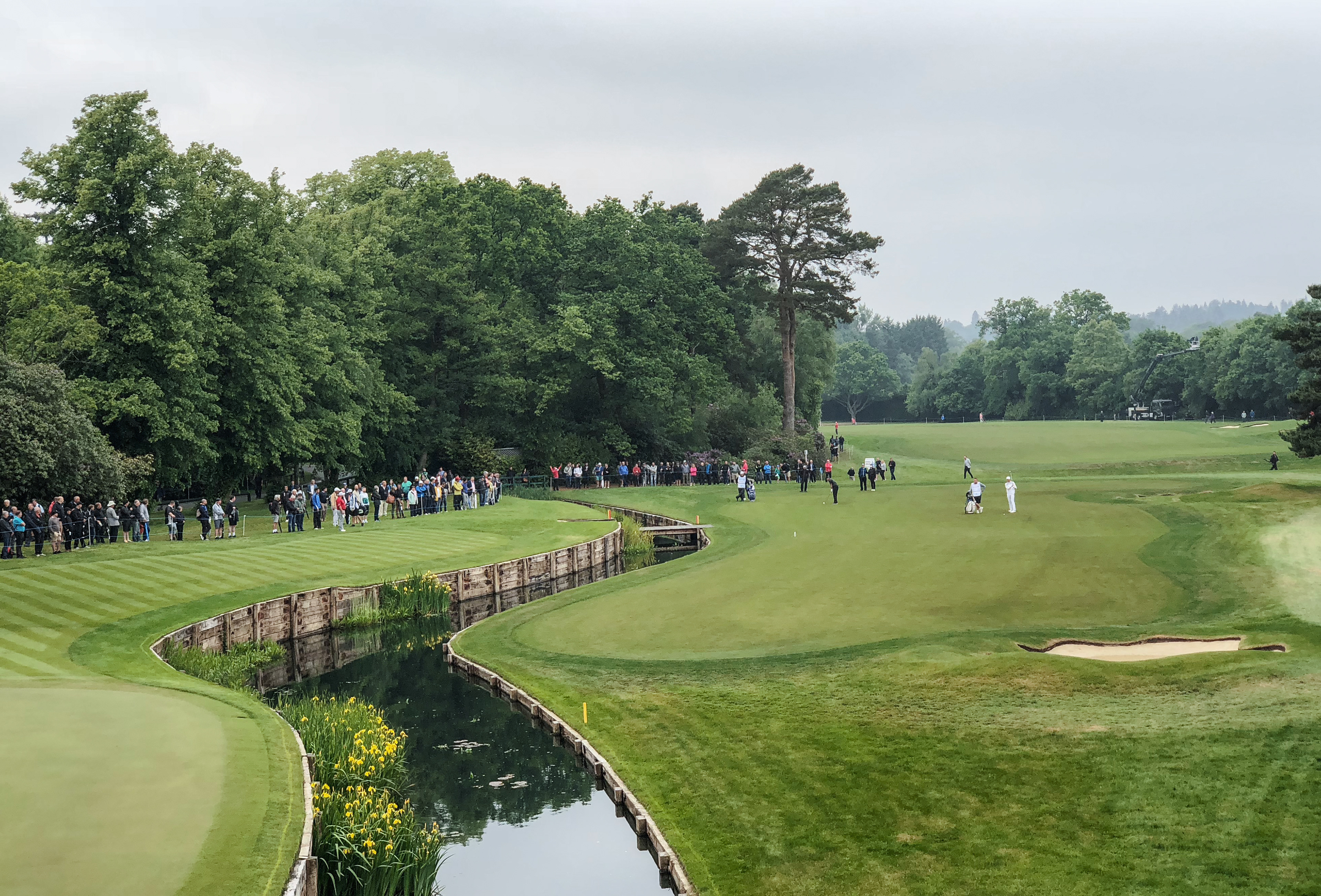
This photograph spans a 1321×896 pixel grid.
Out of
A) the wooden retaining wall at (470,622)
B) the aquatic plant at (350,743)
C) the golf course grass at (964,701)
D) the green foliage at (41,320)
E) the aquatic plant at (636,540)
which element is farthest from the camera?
the aquatic plant at (636,540)

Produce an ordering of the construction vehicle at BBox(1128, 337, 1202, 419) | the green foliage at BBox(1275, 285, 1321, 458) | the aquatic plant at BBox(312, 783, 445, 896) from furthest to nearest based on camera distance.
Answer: the construction vehicle at BBox(1128, 337, 1202, 419) → the green foliage at BBox(1275, 285, 1321, 458) → the aquatic plant at BBox(312, 783, 445, 896)

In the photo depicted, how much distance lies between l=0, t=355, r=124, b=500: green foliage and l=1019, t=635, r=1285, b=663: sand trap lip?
30250 mm

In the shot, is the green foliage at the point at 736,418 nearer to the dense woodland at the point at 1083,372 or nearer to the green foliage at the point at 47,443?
the dense woodland at the point at 1083,372

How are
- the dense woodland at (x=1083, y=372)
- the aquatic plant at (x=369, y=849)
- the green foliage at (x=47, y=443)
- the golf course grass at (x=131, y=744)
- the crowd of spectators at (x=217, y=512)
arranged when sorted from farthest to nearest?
the dense woodland at (x=1083, y=372) → the green foliage at (x=47, y=443) → the crowd of spectators at (x=217, y=512) → the aquatic plant at (x=369, y=849) → the golf course grass at (x=131, y=744)

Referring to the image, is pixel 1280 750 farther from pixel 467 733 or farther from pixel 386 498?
pixel 386 498

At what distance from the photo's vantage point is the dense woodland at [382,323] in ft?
140

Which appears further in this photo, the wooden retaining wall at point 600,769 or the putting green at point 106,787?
the wooden retaining wall at point 600,769

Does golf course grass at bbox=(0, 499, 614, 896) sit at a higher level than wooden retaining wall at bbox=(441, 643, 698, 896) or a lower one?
higher

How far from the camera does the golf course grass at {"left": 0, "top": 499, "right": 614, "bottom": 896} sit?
11070 mm

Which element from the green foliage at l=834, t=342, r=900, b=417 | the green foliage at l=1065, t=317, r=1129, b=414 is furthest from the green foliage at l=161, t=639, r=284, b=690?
the green foliage at l=834, t=342, r=900, b=417

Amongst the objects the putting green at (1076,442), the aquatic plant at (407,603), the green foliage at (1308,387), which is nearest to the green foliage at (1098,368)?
the putting green at (1076,442)

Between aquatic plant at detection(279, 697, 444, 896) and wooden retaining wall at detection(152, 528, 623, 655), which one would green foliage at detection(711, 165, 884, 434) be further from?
aquatic plant at detection(279, 697, 444, 896)

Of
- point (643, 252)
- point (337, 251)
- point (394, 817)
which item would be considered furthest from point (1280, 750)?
point (643, 252)

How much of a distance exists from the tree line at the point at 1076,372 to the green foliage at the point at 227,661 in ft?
280
